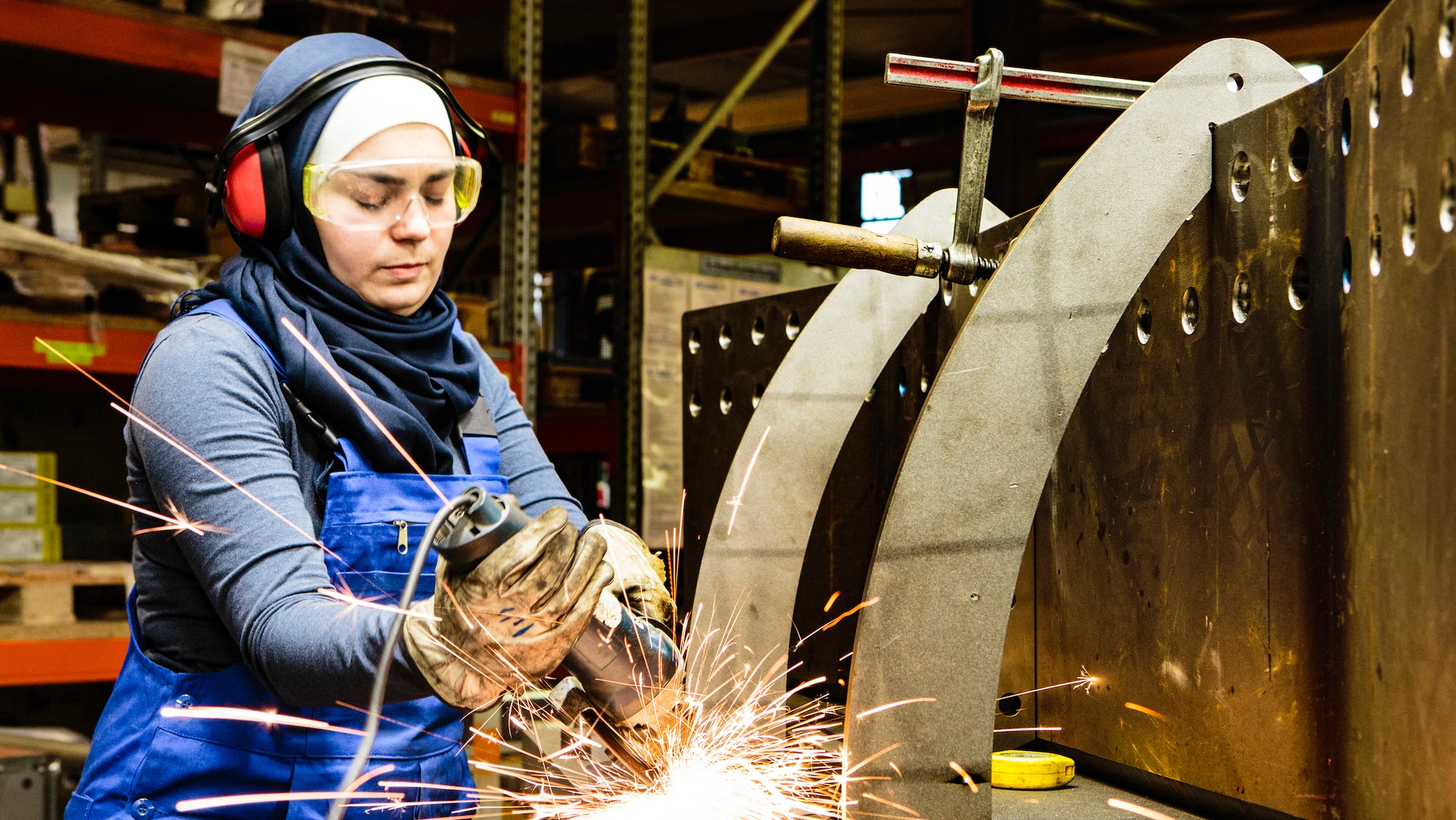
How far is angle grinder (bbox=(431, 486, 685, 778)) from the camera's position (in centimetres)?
145

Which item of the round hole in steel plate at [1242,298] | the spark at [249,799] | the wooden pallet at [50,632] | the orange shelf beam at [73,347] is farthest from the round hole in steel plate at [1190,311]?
the wooden pallet at [50,632]

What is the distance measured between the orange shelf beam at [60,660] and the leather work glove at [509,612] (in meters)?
2.24

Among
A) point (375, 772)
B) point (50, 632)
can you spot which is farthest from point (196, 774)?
point (50, 632)

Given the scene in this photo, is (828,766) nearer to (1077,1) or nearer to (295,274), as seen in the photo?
(295,274)

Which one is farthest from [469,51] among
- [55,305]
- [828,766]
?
[828,766]

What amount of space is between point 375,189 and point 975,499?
2.81ft

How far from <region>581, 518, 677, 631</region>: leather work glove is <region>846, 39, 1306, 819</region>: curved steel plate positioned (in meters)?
0.59

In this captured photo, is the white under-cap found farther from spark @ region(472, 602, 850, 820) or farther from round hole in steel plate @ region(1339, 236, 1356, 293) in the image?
round hole in steel plate @ region(1339, 236, 1356, 293)

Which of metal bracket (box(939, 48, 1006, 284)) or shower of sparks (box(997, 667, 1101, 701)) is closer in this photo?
metal bracket (box(939, 48, 1006, 284))

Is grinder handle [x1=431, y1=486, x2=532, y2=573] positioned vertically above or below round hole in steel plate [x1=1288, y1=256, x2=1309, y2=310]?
below

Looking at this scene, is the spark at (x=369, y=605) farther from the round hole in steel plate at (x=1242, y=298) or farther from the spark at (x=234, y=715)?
the round hole in steel plate at (x=1242, y=298)

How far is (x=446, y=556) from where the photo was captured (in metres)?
1.00

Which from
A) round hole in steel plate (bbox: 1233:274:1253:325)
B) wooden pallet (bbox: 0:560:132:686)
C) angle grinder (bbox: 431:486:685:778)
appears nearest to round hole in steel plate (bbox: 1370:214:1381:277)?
round hole in steel plate (bbox: 1233:274:1253:325)

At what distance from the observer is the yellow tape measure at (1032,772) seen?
1306 mm
